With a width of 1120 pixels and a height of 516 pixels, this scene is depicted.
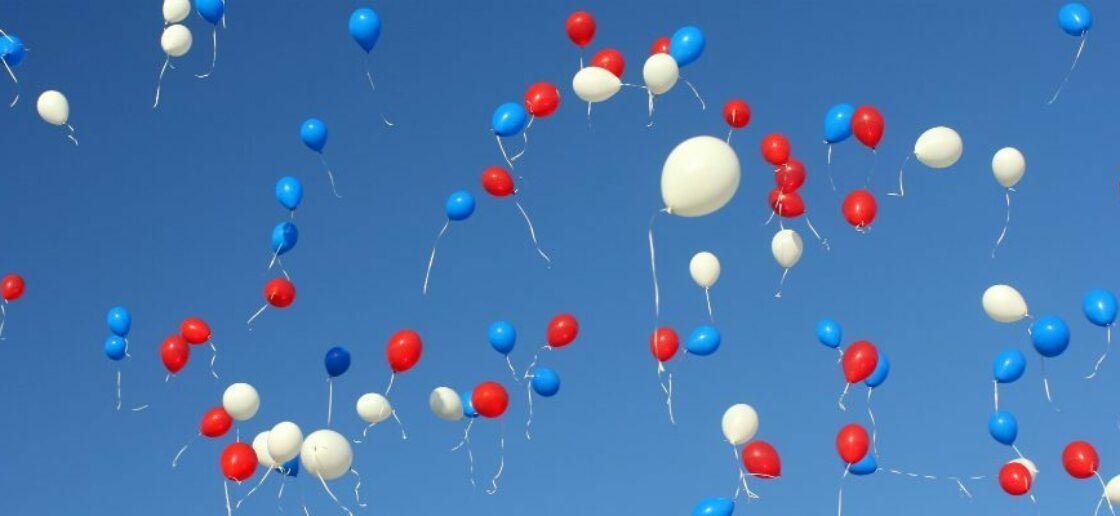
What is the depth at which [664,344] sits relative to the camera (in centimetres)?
1093

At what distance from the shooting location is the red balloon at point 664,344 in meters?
10.9

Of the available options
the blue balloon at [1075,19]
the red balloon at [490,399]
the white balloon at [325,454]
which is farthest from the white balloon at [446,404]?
the blue balloon at [1075,19]

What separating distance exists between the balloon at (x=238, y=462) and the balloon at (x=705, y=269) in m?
3.40

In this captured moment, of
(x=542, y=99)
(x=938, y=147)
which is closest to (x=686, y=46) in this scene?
(x=542, y=99)

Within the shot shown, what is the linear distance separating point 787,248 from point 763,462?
1.59 metres

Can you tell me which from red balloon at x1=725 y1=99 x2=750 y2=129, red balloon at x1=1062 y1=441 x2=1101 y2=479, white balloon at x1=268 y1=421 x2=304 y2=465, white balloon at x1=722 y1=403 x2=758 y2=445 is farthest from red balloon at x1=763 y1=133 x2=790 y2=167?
white balloon at x1=268 y1=421 x2=304 y2=465

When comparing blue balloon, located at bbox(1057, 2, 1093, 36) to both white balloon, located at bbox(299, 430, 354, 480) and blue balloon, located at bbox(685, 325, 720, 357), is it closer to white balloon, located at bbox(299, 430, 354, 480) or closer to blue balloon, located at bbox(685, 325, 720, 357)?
blue balloon, located at bbox(685, 325, 720, 357)

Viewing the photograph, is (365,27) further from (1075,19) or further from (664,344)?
(1075,19)

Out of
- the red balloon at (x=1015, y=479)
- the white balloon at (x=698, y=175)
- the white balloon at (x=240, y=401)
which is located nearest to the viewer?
the white balloon at (x=698, y=175)

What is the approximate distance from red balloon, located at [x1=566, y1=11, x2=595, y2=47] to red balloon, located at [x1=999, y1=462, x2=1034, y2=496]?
4.18 meters

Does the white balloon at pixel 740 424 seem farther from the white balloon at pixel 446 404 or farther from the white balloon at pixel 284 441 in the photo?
the white balloon at pixel 284 441

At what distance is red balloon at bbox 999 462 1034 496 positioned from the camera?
10344mm

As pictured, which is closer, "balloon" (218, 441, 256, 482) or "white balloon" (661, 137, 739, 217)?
"white balloon" (661, 137, 739, 217)

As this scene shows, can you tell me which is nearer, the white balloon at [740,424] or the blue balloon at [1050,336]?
the blue balloon at [1050,336]
